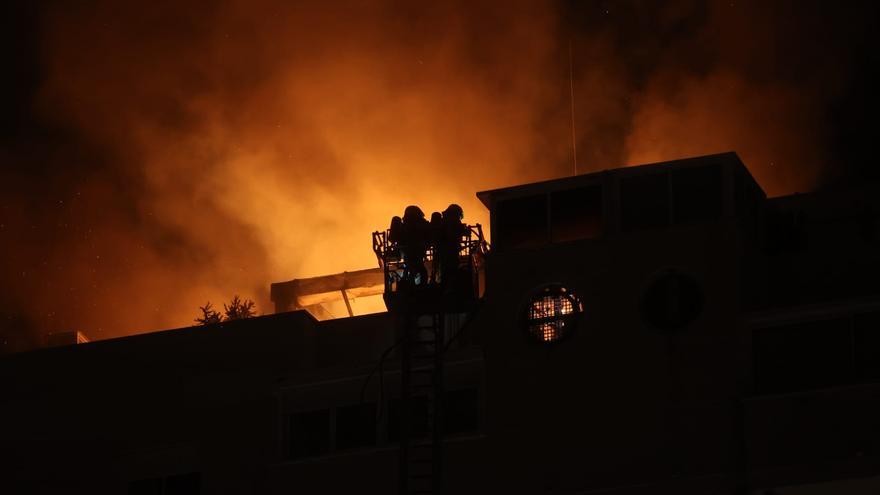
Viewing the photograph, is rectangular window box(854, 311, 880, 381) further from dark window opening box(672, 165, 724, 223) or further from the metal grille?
the metal grille

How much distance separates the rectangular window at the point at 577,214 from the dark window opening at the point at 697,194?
49.7 inches

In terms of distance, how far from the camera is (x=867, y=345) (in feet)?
71.0

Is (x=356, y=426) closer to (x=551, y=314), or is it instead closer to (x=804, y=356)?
(x=551, y=314)

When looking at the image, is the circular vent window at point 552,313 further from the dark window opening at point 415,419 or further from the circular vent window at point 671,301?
the dark window opening at point 415,419

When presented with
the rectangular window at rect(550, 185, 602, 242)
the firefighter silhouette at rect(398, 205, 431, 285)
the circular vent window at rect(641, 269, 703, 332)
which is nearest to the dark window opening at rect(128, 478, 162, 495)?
the firefighter silhouette at rect(398, 205, 431, 285)

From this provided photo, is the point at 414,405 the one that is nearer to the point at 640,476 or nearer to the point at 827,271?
the point at 640,476

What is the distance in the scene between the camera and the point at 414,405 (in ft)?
81.6

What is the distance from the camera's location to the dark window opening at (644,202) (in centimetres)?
2386

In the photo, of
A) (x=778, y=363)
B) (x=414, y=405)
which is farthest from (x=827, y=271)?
(x=414, y=405)

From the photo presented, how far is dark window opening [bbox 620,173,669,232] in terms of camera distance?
78.3ft

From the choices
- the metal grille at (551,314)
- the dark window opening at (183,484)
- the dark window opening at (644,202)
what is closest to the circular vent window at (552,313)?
the metal grille at (551,314)

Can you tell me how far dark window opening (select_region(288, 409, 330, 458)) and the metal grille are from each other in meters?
4.08

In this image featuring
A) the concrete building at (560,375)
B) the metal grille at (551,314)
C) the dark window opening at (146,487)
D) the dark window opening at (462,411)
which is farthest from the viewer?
the dark window opening at (146,487)

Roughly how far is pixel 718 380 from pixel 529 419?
10.1 ft
